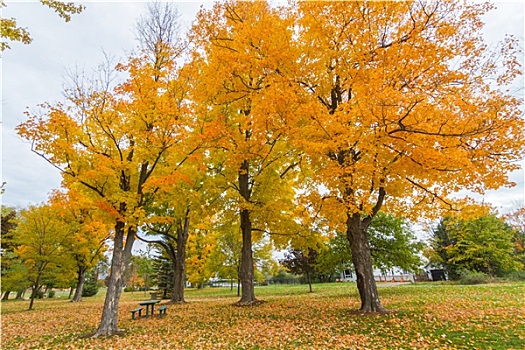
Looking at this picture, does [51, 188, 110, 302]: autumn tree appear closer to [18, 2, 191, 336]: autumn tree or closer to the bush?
[18, 2, 191, 336]: autumn tree

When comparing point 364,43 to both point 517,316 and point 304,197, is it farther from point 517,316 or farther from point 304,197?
point 517,316

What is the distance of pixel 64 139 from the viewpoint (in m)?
7.87

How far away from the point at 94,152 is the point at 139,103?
197 centimetres

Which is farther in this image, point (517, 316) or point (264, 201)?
point (264, 201)

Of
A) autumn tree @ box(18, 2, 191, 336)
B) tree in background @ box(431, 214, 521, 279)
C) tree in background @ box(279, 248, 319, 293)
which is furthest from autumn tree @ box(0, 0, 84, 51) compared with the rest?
tree in background @ box(431, 214, 521, 279)

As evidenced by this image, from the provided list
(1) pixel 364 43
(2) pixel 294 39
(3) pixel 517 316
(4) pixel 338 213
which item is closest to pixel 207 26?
(2) pixel 294 39

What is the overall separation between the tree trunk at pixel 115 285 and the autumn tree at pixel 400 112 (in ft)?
20.1

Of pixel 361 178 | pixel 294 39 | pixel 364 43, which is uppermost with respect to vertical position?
pixel 294 39

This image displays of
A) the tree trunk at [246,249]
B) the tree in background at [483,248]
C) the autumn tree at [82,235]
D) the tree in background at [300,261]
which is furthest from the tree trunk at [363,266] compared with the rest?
the tree in background at [483,248]

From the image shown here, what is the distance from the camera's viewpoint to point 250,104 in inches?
449

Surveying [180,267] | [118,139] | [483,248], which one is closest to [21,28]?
[118,139]

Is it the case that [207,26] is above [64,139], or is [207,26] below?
above

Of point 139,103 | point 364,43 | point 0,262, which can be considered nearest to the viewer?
point 364,43

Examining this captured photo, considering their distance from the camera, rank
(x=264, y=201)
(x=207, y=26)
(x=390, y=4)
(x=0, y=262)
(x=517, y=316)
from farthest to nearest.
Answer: (x=0, y=262) → (x=264, y=201) → (x=207, y=26) → (x=390, y=4) → (x=517, y=316)
